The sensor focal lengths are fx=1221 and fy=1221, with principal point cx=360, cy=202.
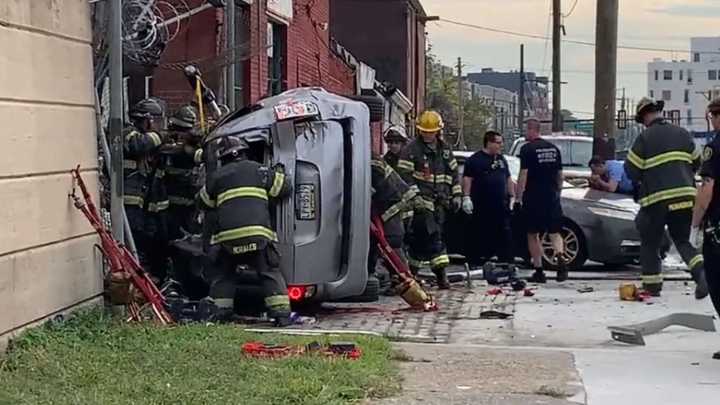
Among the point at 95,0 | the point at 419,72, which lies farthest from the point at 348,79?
the point at 419,72

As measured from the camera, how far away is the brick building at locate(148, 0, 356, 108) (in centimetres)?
1289

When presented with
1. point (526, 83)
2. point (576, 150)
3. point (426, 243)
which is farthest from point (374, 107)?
point (526, 83)

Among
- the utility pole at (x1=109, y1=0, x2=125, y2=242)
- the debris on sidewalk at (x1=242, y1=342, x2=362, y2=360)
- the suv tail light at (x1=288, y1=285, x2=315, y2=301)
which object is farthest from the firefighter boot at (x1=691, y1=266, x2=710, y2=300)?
the utility pole at (x1=109, y1=0, x2=125, y2=242)

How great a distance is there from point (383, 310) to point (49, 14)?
4235mm

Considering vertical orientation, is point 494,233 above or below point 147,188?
below

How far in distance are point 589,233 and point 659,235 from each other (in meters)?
2.57

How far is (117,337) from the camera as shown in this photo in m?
7.72

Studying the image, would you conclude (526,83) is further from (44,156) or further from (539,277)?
(44,156)

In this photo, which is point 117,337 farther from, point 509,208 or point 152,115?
point 509,208

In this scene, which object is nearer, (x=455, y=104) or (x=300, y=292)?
(x=300, y=292)

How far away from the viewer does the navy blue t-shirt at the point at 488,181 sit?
13656 mm

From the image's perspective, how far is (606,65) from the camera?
19.0 metres

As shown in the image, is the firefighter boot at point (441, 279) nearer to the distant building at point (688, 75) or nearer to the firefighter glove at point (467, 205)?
the firefighter glove at point (467, 205)

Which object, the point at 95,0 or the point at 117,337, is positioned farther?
the point at 95,0
